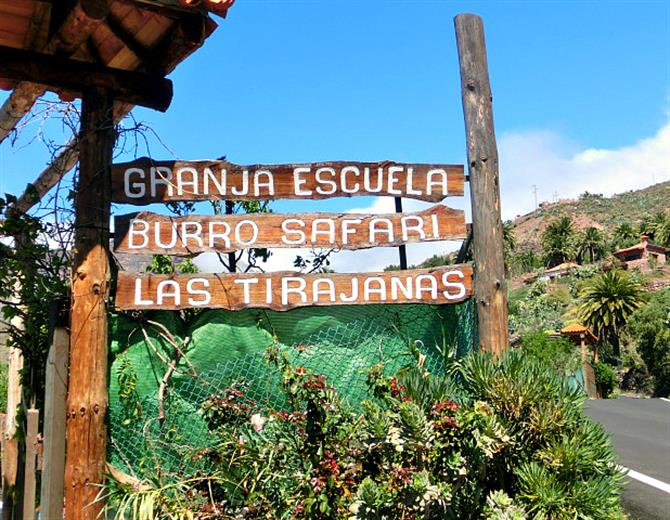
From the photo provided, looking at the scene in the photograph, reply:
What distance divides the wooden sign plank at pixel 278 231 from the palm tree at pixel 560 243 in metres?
76.2

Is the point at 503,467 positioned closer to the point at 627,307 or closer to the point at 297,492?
the point at 297,492

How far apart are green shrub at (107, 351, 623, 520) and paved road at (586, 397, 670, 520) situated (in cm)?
69

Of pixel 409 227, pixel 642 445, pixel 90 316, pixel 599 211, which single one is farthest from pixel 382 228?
pixel 599 211

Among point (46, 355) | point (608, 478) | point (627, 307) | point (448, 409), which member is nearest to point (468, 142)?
point (448, 409)

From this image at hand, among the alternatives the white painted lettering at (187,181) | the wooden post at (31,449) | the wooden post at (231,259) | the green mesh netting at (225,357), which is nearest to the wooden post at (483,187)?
the green mesh netting at (225,357)

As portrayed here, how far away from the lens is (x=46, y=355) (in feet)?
16.4

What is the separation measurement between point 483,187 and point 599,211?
332ft

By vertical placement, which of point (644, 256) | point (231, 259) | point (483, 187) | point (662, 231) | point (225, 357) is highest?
point (662, 231)

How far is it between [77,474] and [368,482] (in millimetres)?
2067

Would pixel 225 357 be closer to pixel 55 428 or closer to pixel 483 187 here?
pixel 55 428

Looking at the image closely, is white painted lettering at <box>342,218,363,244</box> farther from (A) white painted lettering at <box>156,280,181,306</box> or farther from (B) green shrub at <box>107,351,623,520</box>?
(A) white painted lettering at <box>156,280,181,306</box>

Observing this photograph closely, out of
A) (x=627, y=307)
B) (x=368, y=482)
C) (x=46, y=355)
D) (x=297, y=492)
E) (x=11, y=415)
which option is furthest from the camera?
(x=627, y=307)

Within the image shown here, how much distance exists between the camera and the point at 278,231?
489 cm

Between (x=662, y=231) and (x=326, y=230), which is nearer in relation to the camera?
(x=326, y=230)
